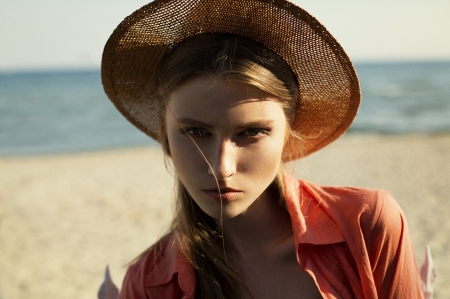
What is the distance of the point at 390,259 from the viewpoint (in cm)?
182

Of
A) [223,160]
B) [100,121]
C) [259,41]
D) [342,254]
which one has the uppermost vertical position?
[259,41]

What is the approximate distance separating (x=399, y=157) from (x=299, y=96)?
9472mm

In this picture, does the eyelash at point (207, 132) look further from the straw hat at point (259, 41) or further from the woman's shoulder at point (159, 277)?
the woman's shoulder at point (159, 277)

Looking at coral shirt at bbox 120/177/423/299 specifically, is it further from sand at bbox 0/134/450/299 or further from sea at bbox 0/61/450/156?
sea at bbox 0/61/450/156

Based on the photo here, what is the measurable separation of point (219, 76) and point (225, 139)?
23 centimetres

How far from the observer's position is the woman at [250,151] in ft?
5.68

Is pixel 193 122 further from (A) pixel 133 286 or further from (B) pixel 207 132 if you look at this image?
(A) pixel 133 286

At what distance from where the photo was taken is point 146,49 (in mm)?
1958

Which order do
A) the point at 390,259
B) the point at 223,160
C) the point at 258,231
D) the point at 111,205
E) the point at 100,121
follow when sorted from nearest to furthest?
1. the point at 223,160
2. the point at 390,259
3. the point at 258,231
4. the point at 111,205
5. the point at 100,121

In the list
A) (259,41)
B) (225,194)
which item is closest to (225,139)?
(225,194)

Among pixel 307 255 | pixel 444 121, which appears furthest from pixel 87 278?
pixel 444 121

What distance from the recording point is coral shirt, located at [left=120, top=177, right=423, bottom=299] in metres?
1.82

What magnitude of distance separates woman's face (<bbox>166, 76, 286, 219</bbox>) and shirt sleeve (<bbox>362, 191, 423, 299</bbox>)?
465 mm

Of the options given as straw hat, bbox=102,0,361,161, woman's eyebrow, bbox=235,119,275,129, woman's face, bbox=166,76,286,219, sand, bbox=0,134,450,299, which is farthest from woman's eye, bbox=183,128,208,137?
sand, bbox=0,134,450,299
